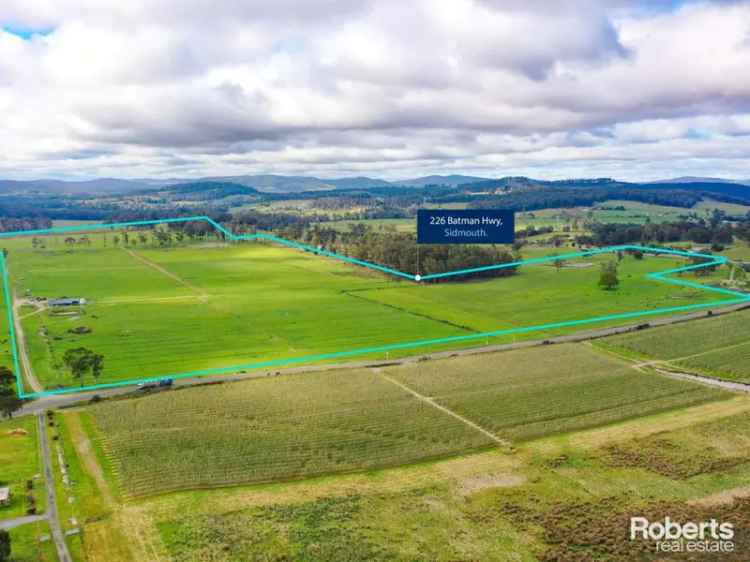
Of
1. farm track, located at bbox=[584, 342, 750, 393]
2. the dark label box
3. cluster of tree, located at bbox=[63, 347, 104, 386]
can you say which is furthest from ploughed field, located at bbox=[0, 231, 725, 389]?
the dark label box

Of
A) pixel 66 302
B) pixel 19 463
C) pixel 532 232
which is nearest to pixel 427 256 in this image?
pixel 66 302

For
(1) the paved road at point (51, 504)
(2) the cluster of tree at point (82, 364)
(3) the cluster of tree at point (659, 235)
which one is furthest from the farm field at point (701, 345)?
(3) the cluster of tree at point (659, 235)

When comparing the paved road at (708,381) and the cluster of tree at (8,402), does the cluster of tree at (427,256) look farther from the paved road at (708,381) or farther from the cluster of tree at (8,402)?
the cluster of tree at (8,402)

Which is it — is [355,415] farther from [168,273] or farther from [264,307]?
[168,273]

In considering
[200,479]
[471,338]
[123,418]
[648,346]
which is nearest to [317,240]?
[471,338]

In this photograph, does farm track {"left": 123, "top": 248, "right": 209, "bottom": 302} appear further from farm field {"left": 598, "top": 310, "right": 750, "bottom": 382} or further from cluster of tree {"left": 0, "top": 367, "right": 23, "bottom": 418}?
farm field {"left": 598, "top": 310, "right": 750, "bottom": 382}

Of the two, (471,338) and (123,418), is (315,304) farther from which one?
(123,418)
